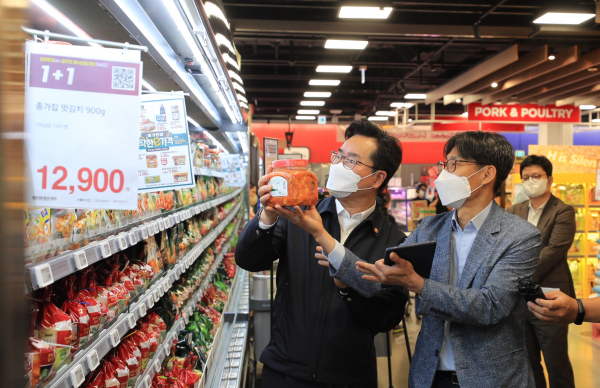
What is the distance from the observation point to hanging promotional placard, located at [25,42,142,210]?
33.9 inches

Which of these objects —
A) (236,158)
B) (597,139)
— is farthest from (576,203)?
(597,139)

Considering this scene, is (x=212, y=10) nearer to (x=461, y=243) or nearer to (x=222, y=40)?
(x=222, y=40)

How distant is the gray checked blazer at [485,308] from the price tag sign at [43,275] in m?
0.94

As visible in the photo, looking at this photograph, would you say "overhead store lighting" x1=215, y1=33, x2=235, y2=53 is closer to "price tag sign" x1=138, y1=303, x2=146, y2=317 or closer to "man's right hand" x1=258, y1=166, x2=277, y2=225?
"man's right hand" x1=258, y1=166, x2=277, y2=225

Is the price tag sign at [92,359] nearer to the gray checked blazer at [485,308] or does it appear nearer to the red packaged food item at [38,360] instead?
the red packaged food item at [38,360]

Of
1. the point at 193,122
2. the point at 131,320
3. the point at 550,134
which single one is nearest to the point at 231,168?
the point at 193,122

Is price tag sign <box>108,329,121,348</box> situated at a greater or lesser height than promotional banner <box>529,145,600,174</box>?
lesser

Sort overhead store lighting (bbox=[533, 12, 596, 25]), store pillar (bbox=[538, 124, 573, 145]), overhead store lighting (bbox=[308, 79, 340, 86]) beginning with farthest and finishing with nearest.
Result: 1. store pillar (bbox=[538, 124, 573, 145])
2. overhead store lighting (bbox=[308, 79, 340, 86])
3. overhead store lighting (bbox=[533, 12, 596, 25])

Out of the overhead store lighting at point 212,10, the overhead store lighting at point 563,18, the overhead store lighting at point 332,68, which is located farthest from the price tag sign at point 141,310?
the overhead store lighting at point 332,68

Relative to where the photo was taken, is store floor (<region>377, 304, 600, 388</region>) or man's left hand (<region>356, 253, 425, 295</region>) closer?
man's left hand (<region>356, 253, 425, 295</region>)

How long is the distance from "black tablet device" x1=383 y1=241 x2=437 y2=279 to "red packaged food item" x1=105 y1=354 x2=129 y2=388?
111cm

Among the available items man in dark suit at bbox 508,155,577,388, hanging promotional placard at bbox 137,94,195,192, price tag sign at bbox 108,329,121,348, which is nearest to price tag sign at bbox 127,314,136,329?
price tag sign at bbox 108,329,121,348

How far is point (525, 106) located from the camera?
1093 cm

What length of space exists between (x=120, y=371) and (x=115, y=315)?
234 mm
